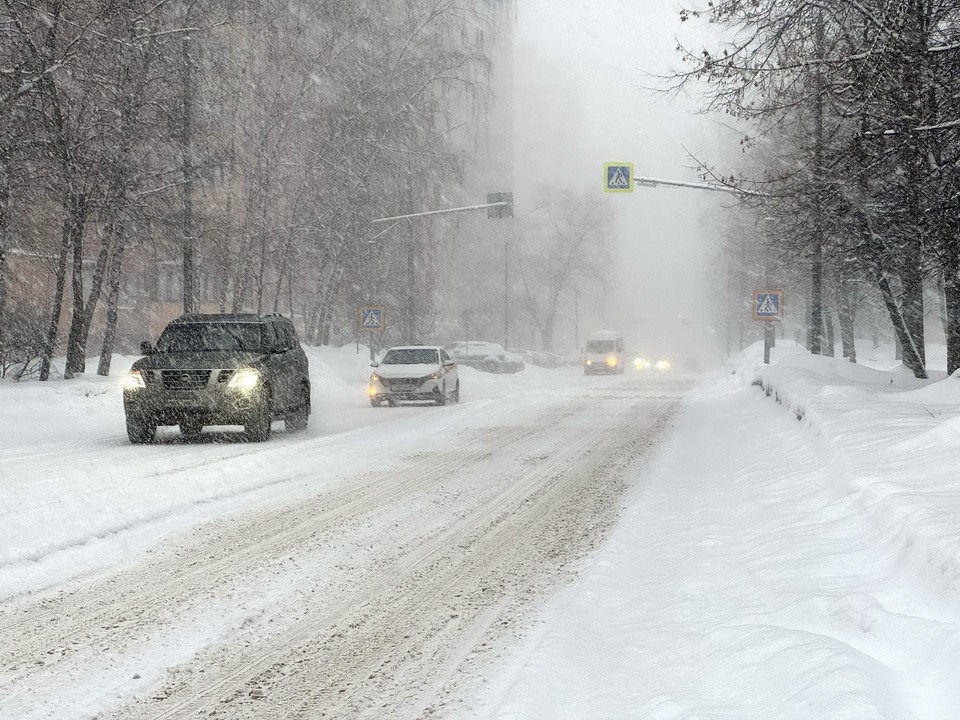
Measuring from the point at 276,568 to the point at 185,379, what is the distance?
28.0 feet

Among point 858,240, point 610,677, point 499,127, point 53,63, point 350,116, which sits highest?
point 499,127

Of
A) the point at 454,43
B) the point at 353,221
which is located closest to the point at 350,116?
the point at 353,221

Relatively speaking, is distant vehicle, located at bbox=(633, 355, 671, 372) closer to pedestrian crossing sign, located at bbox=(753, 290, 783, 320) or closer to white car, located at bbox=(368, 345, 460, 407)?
pedestrian crossing sign, located at bbox=(753, 290, 783, 320)

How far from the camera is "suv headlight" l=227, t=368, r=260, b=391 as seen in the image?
14.5 m

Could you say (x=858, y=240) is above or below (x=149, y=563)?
above

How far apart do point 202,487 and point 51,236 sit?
16.0 metres

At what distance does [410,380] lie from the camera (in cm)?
2411

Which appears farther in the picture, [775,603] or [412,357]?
[412,357]

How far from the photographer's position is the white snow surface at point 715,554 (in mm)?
4059

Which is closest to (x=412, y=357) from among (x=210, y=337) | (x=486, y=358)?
(x=210, y=337)

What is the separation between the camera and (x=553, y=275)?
86.4m

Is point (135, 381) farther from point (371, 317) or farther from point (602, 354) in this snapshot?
point (602, 354)

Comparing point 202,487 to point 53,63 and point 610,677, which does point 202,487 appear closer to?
point 610,677

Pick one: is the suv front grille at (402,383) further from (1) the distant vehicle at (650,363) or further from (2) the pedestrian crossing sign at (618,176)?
(1) the distant vehicle at (650,363)
